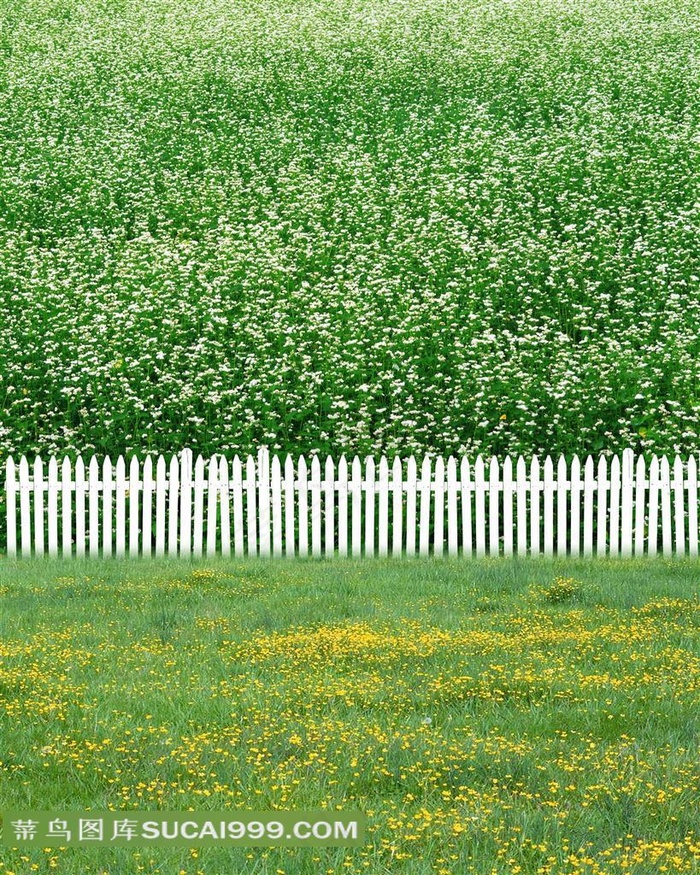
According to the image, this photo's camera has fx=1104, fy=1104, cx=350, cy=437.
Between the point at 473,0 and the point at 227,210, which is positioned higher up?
the point at 473,0

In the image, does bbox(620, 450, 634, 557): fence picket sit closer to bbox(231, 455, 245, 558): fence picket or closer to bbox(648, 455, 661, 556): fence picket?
bbox(648, 455, 661, 556): fence picket

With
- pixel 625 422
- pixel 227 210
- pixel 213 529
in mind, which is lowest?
pixel 213 529

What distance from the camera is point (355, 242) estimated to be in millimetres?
20047

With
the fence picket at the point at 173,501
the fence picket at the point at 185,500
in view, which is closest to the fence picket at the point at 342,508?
the fence picket at the point at 185,500

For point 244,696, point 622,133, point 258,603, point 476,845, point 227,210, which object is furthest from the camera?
point 622,133

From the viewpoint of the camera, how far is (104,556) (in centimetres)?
1261

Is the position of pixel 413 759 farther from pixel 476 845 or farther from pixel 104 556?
pixel 104 556

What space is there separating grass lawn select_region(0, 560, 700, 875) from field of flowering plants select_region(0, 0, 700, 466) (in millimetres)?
5123

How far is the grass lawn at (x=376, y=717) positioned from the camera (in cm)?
466

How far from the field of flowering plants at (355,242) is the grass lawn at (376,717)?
5123 mm

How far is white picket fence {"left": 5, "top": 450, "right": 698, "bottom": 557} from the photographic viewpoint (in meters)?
12.6

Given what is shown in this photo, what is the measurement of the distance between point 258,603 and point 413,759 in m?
3.88

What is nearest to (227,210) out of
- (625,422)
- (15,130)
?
(15,130)

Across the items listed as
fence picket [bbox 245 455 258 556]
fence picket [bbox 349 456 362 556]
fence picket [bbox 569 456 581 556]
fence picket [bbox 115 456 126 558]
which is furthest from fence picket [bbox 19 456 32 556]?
fence picket [bbox 569 456 581 556]
